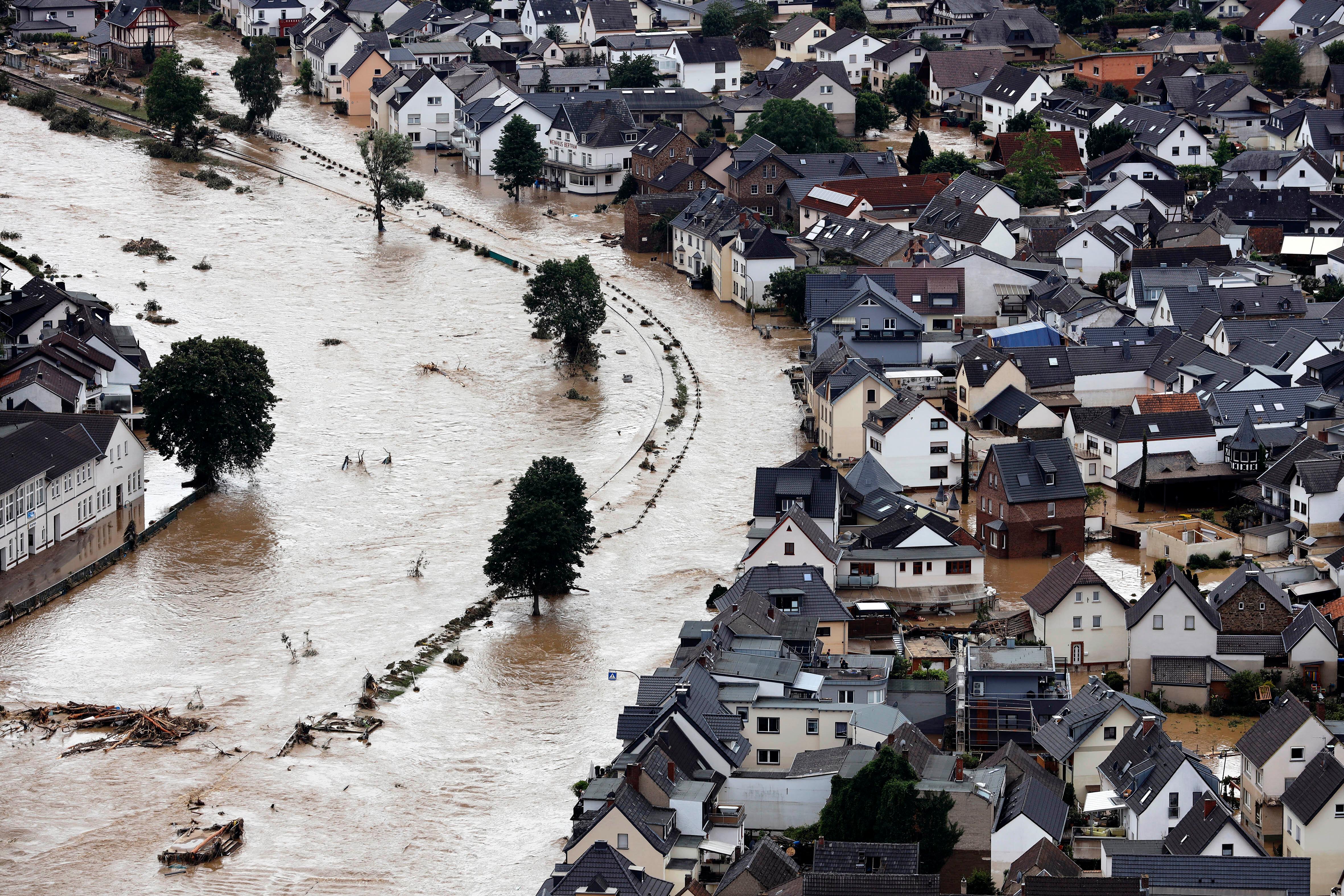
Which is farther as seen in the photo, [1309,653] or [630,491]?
[630,491]

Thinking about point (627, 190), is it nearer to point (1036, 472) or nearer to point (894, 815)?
point (1036, 472)

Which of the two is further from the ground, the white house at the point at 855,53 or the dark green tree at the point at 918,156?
the white house at the point at 855,53

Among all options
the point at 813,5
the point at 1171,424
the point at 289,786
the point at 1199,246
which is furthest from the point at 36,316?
the point at 813,5

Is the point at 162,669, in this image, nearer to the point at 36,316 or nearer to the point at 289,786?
the point at 289,786

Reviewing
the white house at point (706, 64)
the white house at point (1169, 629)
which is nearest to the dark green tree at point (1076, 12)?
the white house at point (706, 64)

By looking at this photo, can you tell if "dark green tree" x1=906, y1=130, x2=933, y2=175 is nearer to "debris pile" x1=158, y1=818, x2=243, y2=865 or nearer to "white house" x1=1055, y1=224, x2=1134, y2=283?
"white house" x1=1055, y1=224, x2=1134, y2=283

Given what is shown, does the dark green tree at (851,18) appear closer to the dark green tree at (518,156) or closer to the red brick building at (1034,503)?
the dark green tree at (518,156)
